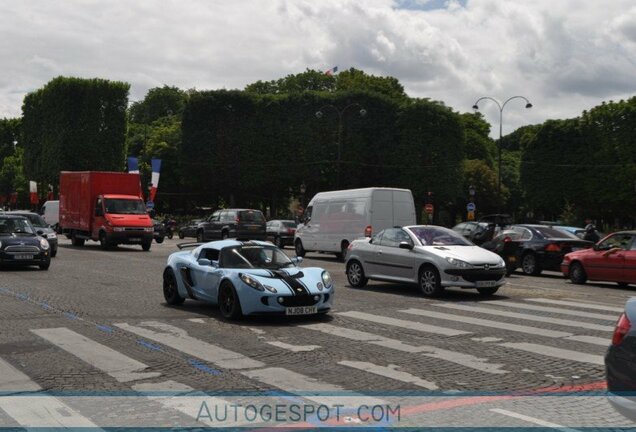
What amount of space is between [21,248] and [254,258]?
412 inches

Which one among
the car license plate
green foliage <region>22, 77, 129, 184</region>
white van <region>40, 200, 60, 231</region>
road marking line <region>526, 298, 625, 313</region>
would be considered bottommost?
road marking line <region>526, 298, 625, 313</region>

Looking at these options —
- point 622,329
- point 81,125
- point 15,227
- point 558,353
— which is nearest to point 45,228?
point 15,227

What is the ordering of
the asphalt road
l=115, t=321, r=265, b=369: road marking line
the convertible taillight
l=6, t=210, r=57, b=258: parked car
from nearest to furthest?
the convertible taillight → the asphalt road → l=115, t=321, r=265, b=369: road marking line → l=6, t=210, r=57, b=258: parked car

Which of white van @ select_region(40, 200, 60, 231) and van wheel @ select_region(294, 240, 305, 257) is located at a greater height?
white van @ select_region(40, 200, 60, 231)

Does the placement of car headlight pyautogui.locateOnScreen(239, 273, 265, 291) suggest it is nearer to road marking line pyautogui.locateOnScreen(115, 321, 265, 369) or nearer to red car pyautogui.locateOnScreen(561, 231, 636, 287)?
road marking line pyautogui.locateOnScreen(115, 321, 265, 369)

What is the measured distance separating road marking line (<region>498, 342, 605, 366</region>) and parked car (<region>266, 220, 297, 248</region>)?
28.8m

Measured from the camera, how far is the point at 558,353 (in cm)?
875

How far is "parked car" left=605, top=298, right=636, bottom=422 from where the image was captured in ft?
15.6

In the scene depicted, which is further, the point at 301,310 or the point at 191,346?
the point at 301,310

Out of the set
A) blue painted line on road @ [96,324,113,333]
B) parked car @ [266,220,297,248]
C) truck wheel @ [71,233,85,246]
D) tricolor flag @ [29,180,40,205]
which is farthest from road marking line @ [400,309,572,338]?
tricolor flag @ [29,180,40,205]

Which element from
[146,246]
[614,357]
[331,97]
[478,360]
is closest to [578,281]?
[478,360]

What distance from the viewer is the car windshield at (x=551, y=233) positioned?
22750 mm

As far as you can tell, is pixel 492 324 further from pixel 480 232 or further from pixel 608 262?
A: pixel 480 232

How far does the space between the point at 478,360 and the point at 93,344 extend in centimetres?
465
